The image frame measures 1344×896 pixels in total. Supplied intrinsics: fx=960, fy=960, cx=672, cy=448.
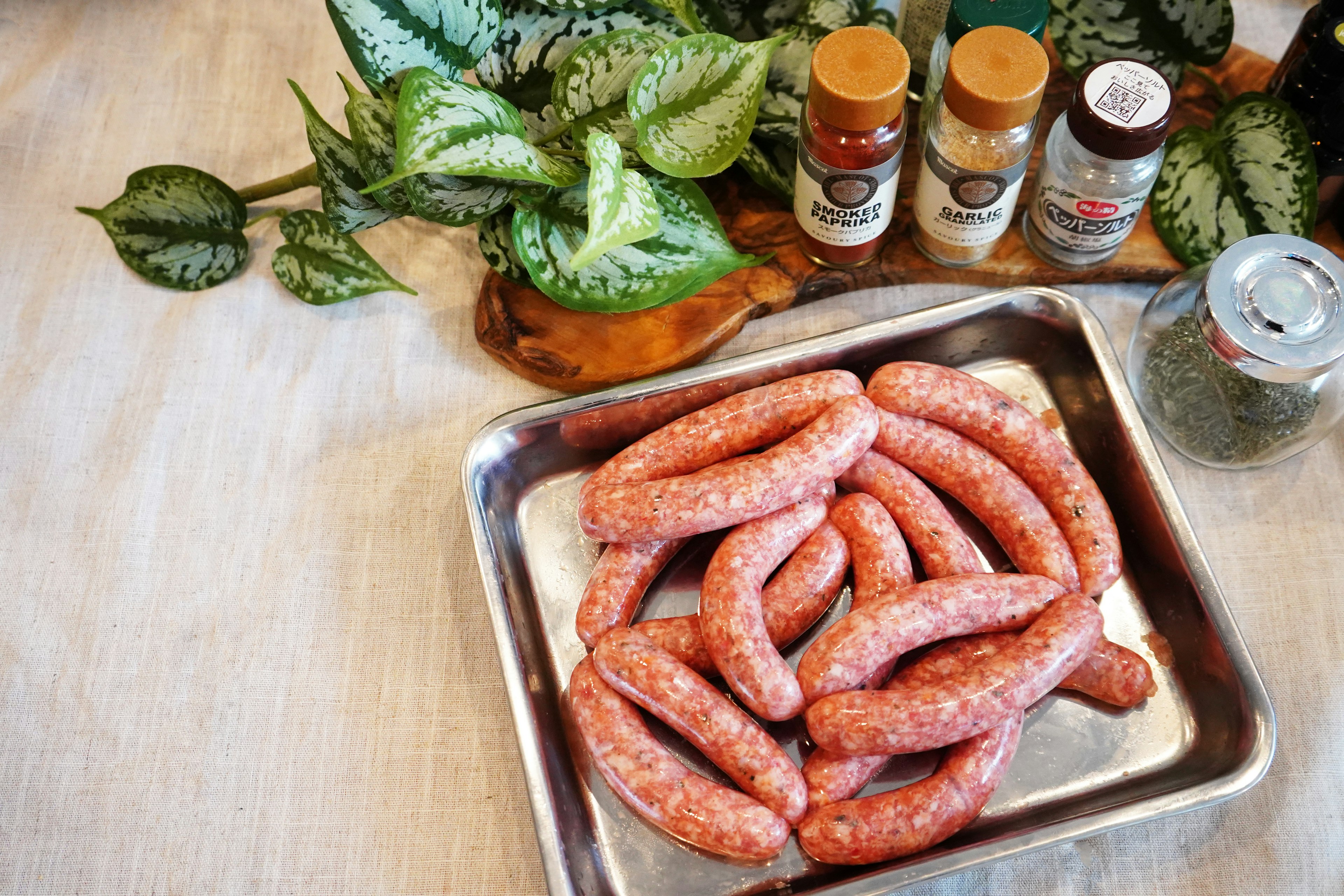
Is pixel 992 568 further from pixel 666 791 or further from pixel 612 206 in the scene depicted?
pixel 612 206

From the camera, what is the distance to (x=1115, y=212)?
143 centimetres

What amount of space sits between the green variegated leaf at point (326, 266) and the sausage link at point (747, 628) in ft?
2.43

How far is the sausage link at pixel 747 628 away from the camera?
1.19m

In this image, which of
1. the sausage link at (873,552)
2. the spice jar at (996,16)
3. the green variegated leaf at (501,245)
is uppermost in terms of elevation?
the spice jar at (996,16)

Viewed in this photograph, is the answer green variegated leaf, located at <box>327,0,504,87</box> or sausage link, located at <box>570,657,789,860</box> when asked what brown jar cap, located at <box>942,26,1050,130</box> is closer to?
green variegated leaf, located at <box>327,0,504,87</box>

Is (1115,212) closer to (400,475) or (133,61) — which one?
(400,475)

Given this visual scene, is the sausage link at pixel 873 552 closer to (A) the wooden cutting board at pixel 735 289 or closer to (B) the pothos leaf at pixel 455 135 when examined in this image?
(A) the wooden cutting board at pixel 735 289

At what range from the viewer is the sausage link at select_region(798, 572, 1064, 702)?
119 cm

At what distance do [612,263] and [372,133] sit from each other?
37 centimetres

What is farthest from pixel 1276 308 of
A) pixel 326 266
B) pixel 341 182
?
pixel 326 266

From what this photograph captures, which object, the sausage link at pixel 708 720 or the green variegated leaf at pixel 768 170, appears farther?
the green variegated leaf at pixel 768 170

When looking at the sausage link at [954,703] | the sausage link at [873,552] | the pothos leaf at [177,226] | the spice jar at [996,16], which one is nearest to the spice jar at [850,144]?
the spice jar at [996,16]

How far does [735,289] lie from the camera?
5.22 feet

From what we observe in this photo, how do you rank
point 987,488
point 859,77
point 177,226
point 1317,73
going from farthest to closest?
point 177,226 < point 1317,73 < point 987,488 < point 859,77
